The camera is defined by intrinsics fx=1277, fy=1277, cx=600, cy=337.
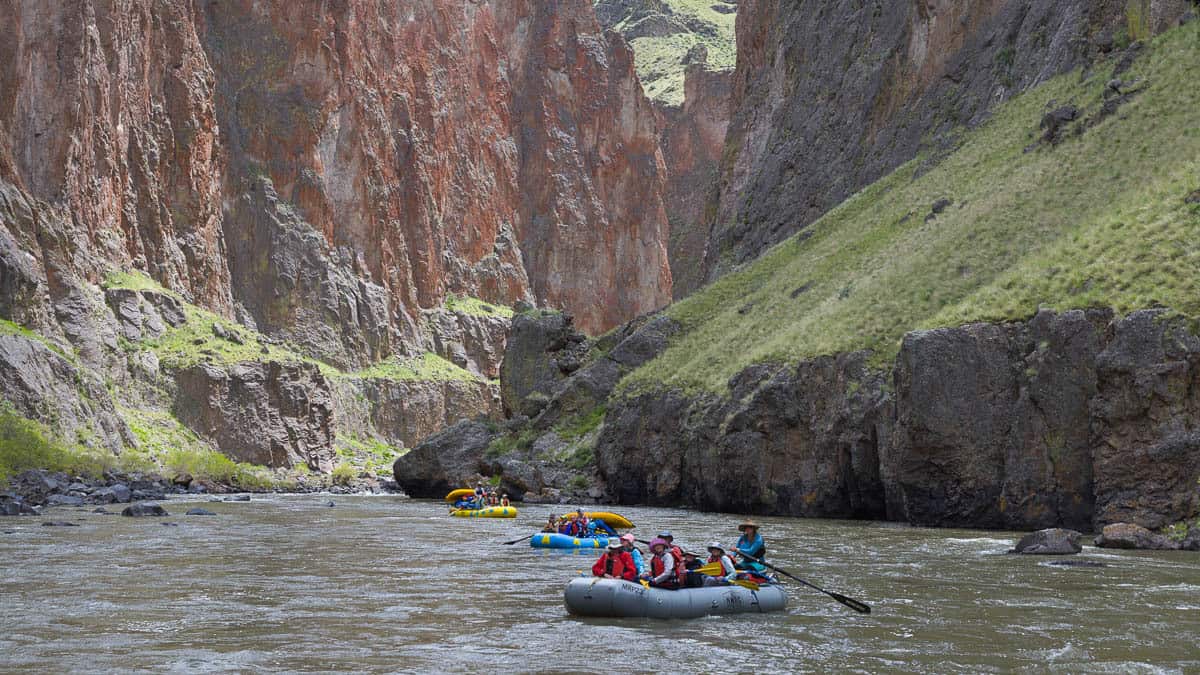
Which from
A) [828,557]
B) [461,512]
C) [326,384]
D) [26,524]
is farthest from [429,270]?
[828,557]

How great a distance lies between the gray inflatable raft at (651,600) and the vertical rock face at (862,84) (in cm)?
4705

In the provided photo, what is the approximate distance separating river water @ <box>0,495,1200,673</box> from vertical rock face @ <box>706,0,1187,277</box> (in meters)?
40.4

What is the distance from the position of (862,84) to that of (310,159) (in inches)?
2928

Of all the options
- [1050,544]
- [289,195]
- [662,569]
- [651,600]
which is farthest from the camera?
[289,195]

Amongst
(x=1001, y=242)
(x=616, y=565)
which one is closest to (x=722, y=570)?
(x=616, y=565)

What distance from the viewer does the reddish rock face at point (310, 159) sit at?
100 meters

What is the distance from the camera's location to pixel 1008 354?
41.4 m

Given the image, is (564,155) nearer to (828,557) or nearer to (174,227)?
(174,227)

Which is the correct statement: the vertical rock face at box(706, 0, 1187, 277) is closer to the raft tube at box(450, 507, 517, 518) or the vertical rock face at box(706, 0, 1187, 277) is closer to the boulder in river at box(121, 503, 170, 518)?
the raft tube at box(450, 507, 517, 518)

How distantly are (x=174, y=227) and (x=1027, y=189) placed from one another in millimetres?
86588

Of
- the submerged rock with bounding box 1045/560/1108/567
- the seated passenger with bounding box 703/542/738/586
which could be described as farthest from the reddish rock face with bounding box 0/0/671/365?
the submerged rock with bounding box 1045/560/1108/567

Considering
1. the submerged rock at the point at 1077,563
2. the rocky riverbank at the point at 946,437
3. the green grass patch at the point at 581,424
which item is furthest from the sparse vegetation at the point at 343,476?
the submerged rock at the point at 1077,563

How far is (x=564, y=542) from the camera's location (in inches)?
1524

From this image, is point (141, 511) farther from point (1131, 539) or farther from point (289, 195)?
point (289, 195)
